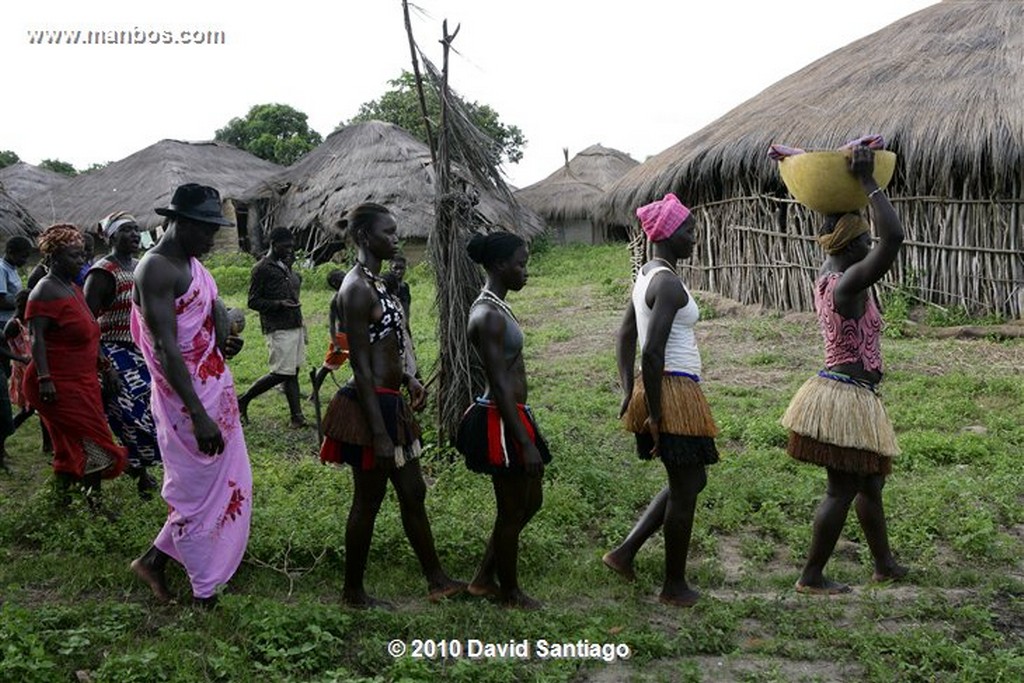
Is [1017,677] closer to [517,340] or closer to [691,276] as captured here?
[517,340]

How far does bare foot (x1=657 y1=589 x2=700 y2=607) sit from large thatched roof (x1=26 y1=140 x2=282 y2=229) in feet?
77.4

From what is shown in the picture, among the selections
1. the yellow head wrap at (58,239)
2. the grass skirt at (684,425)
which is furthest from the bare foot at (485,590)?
the yellow head wrap at (58,239)

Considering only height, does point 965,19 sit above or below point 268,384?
above

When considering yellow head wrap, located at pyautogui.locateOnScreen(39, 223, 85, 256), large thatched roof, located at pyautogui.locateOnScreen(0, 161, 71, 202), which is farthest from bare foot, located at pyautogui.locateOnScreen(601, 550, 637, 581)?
large thatched roof, located at pyautogui.locateOnScreen(0, 161, 71, 202)

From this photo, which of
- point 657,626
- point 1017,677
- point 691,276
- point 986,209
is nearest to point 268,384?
point 657,626

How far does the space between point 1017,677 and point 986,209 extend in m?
8.90

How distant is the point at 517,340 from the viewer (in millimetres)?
3609

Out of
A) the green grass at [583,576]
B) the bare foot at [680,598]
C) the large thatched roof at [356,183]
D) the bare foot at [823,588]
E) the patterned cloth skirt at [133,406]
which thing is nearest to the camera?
the green grass at [583,576]

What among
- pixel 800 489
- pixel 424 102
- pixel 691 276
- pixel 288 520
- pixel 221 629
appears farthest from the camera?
pixel 691 276

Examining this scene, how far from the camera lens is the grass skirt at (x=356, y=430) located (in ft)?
11.8

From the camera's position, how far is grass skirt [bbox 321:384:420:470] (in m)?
3.59

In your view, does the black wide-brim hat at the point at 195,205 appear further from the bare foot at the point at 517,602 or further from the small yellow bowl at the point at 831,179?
the small yellow bowl at the point at 831,179

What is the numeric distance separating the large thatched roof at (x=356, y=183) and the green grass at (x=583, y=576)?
15.7m

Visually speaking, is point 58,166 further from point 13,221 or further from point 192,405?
point 192,405
